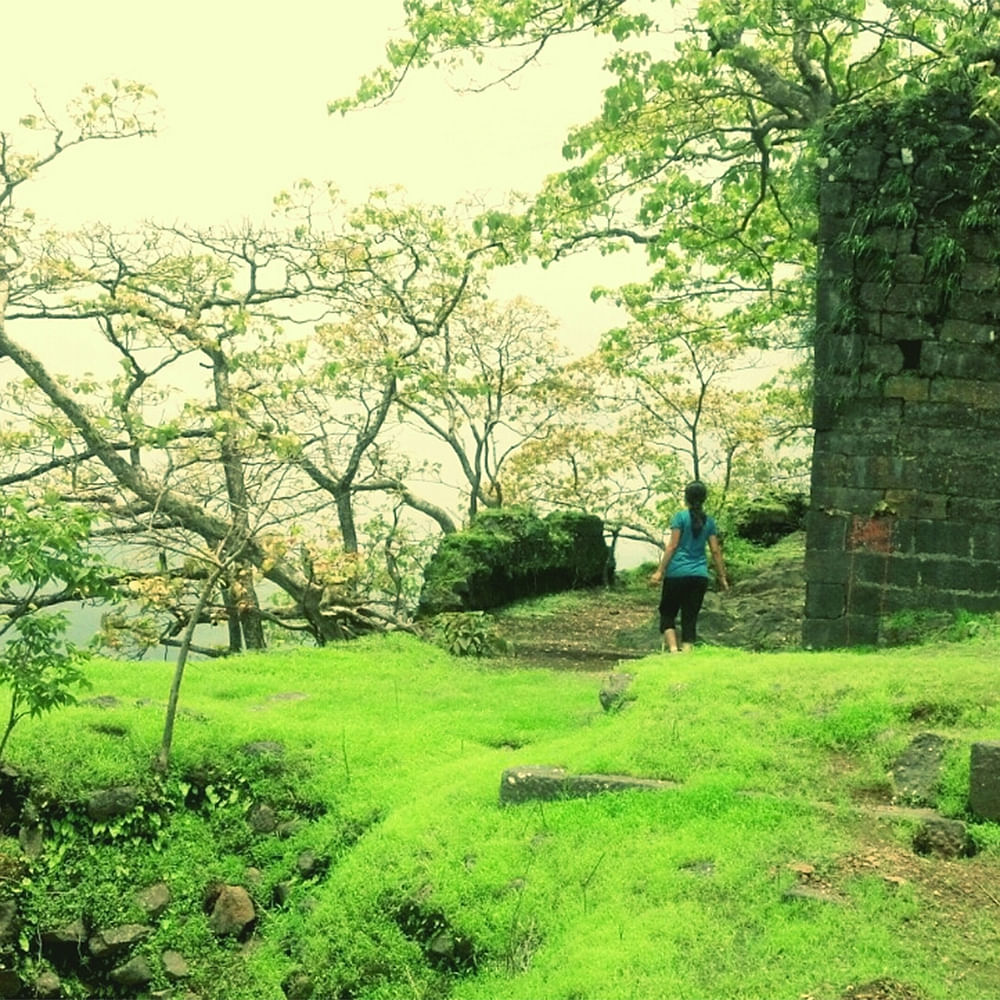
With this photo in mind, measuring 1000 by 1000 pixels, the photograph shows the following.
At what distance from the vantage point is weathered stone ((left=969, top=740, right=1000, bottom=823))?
5.39 meters

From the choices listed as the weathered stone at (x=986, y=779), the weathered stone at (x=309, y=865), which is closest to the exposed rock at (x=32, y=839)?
the weathered stone at (x=309, y=865)

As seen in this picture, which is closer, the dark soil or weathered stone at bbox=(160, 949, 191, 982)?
weathered stone at bbox=(160, 949, 191, 982)

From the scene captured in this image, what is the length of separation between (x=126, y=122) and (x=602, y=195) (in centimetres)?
633

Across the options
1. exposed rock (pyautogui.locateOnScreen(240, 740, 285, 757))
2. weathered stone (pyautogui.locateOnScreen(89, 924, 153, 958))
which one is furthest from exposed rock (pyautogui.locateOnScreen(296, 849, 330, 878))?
exposed rock (pyautogui.locateOnScreen(240, 740, 285, 757))

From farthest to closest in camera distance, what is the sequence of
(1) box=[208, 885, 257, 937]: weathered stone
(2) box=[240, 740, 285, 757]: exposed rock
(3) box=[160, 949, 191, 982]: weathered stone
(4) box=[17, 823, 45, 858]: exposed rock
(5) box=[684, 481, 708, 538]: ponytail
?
1. (5) box=[684, 481, 708, 538]: ponytail
2. (2) box=[240, 740, 285, 757]: exposed rock
3. (4) box=[17, 823, 45, 858]: exposed rock
4. (1) box=[208, 885, 257, 937]: weathered stone
5. (3) box=[160, 949, 191, 982]: weathered stone

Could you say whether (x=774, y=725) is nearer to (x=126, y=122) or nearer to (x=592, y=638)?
(x=592, y=638)

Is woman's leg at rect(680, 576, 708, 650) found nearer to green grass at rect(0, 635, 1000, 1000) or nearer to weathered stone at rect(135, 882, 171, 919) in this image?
green grass at rect(0, 635, 1000, 1000)

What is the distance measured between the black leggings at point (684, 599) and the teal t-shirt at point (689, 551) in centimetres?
6

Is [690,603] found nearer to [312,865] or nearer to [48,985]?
[312,865]

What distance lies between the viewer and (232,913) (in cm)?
682

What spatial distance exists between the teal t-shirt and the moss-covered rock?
473cm

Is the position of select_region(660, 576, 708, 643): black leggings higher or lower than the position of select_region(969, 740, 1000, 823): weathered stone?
higher

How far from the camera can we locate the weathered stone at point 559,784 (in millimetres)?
6258

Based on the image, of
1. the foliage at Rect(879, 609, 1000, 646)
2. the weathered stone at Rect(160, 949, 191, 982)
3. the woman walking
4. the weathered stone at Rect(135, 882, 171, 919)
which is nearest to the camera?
the weathered stone at Rect(160, 949, 191, 982)
